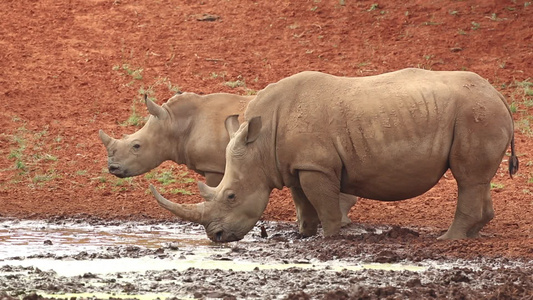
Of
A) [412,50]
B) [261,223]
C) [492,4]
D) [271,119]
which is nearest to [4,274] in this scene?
[271,119]

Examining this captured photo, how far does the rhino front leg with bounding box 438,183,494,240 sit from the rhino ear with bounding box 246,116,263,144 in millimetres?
2071

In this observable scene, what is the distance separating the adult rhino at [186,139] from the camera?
40.5ft

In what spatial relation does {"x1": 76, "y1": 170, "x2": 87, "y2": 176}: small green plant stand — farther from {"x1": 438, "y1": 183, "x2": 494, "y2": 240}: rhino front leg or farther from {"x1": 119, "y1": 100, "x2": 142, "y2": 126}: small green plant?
{"x1": 438, "y1": 183, "x2": 494, "y2": 240}: rhino front leg

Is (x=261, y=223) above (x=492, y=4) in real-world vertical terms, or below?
below

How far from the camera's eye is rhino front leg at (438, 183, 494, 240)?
1082 centimetres

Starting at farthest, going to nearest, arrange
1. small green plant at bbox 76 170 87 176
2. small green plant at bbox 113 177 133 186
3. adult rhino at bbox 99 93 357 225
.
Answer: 1. small green plant at bbox 76 170 87 176
2. small green plant at bbox 113 177 133 186
3. adult rhino at bbox 99 93 357 225

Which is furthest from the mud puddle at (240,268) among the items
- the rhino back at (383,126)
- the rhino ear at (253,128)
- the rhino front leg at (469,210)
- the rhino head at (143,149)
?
the rhino ear at (253,128)

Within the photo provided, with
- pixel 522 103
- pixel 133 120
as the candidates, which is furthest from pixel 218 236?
pixel 522 103

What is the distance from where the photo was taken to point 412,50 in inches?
821

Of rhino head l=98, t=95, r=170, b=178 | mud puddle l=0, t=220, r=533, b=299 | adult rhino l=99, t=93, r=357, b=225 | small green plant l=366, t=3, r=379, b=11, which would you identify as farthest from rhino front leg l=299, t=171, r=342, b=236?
small green plant l=366, t=3, r=379, b=11

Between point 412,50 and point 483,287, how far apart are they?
1307 cm

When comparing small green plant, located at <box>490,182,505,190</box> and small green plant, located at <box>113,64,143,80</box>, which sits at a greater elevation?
small green plant, located at <box>113,64,143,80</box>

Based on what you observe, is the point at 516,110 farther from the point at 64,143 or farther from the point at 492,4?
the point at 64,143

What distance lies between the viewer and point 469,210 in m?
10.9
